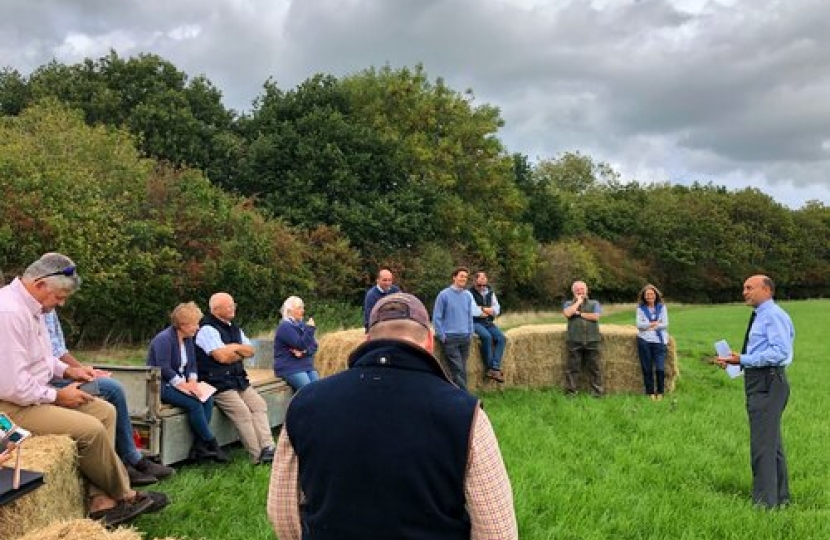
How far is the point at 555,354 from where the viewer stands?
13109 millimetres

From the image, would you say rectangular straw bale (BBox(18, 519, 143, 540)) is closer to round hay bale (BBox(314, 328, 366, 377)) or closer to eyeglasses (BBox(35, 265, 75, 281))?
eyeglasses (BBox(35, 265, 75, 281))

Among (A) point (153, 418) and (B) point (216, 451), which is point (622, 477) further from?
(A) point (153, 418)

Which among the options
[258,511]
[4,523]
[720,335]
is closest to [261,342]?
[258,511]

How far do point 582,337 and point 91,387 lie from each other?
8.67 m

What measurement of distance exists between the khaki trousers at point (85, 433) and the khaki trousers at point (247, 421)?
2374 mm

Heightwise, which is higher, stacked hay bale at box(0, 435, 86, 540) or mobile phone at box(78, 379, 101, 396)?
mobile phone at box(78, 379, 101, 396)

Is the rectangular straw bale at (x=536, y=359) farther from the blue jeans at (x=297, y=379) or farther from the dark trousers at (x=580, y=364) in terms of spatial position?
the blue jeans at (x=297, y=379)

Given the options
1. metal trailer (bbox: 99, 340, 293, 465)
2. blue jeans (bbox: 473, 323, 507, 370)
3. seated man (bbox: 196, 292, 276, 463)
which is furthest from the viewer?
blue jeans (bbox: 473, 323, 507, 370)

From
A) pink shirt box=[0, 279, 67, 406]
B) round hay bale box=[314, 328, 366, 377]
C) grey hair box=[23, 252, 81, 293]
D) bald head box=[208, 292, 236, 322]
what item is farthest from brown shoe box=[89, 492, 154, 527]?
round hay bale box=[314, 328, 366, 377]

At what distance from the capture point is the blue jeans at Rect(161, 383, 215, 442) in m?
7.11

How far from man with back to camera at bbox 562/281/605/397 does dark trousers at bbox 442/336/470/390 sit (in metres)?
2.22

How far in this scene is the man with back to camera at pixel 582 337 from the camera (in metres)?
12.5

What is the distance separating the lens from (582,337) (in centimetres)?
1256

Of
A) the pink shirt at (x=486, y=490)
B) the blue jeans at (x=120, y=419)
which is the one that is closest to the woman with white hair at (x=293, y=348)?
the blue jeans at (x=120, y=419)
